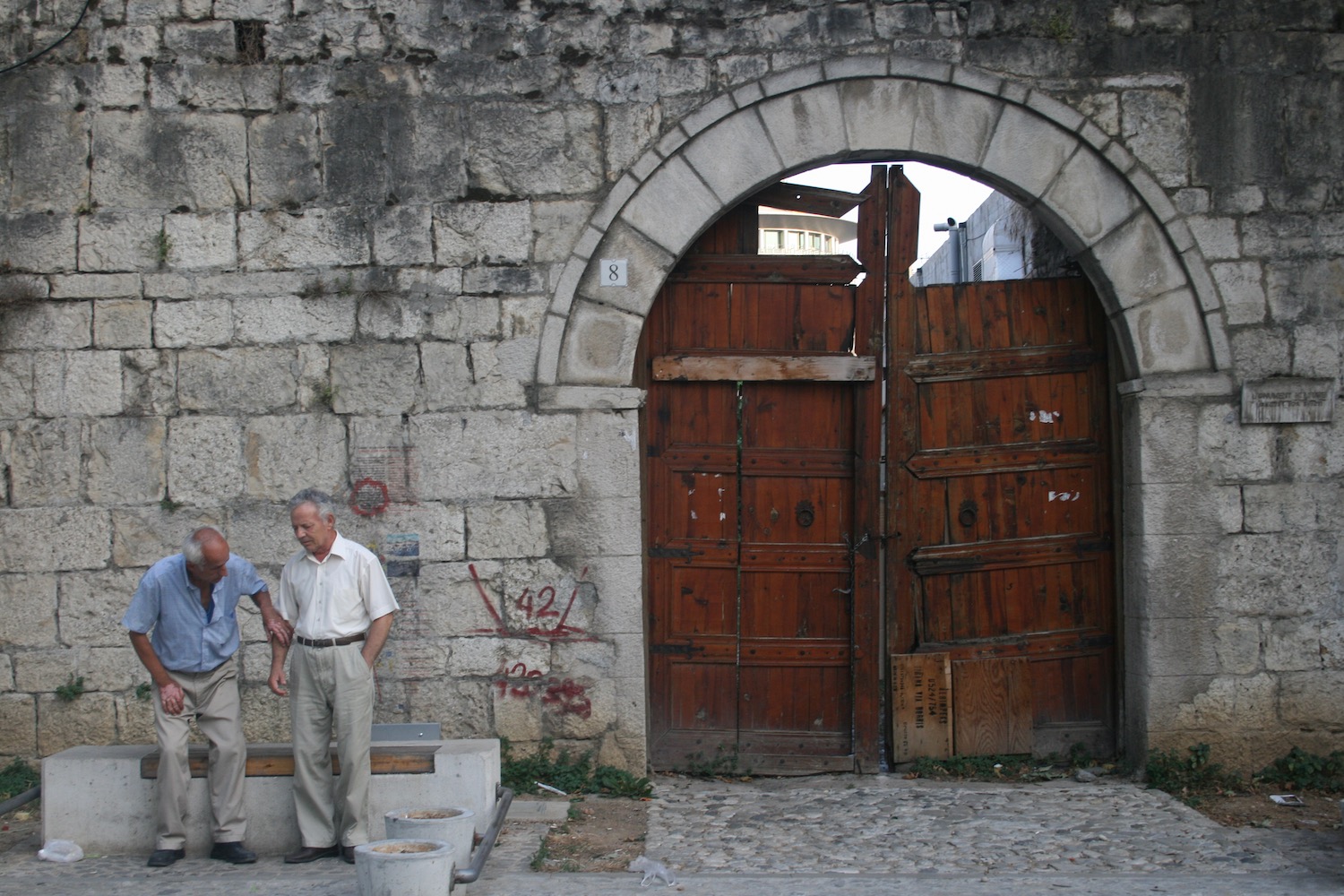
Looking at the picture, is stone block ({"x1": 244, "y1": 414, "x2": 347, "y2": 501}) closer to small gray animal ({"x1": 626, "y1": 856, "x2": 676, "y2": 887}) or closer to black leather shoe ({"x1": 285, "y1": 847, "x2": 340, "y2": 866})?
black leather shoe ({"x1": 285, "y1": 847, "x2": 340, "y2": 866})

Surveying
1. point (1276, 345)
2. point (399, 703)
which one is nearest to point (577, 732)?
point (399, 703)

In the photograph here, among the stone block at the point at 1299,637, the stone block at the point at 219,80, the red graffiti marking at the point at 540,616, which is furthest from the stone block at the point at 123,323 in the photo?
the stone block at the point at 1299,637

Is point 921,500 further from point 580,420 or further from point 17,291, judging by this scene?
point 17,291

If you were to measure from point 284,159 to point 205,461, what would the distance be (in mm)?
1456

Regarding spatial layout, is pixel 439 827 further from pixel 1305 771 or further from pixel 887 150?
pixel 1305 771

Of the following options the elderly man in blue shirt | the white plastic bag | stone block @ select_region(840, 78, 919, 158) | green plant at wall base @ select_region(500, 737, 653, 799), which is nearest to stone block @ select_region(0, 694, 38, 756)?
the white plastic bag

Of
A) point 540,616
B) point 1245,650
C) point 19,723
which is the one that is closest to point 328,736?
point 540,616

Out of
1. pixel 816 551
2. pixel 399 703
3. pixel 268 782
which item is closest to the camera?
pixel 268 782

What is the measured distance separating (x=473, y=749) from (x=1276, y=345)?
4.05 meters

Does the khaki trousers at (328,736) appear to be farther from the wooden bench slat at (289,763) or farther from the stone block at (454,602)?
the stone block at (454,602)

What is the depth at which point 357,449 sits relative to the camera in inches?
221

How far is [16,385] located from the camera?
5613 millimetres

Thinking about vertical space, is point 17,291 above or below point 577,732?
above

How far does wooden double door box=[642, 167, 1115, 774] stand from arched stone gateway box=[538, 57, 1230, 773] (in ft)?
1.30
